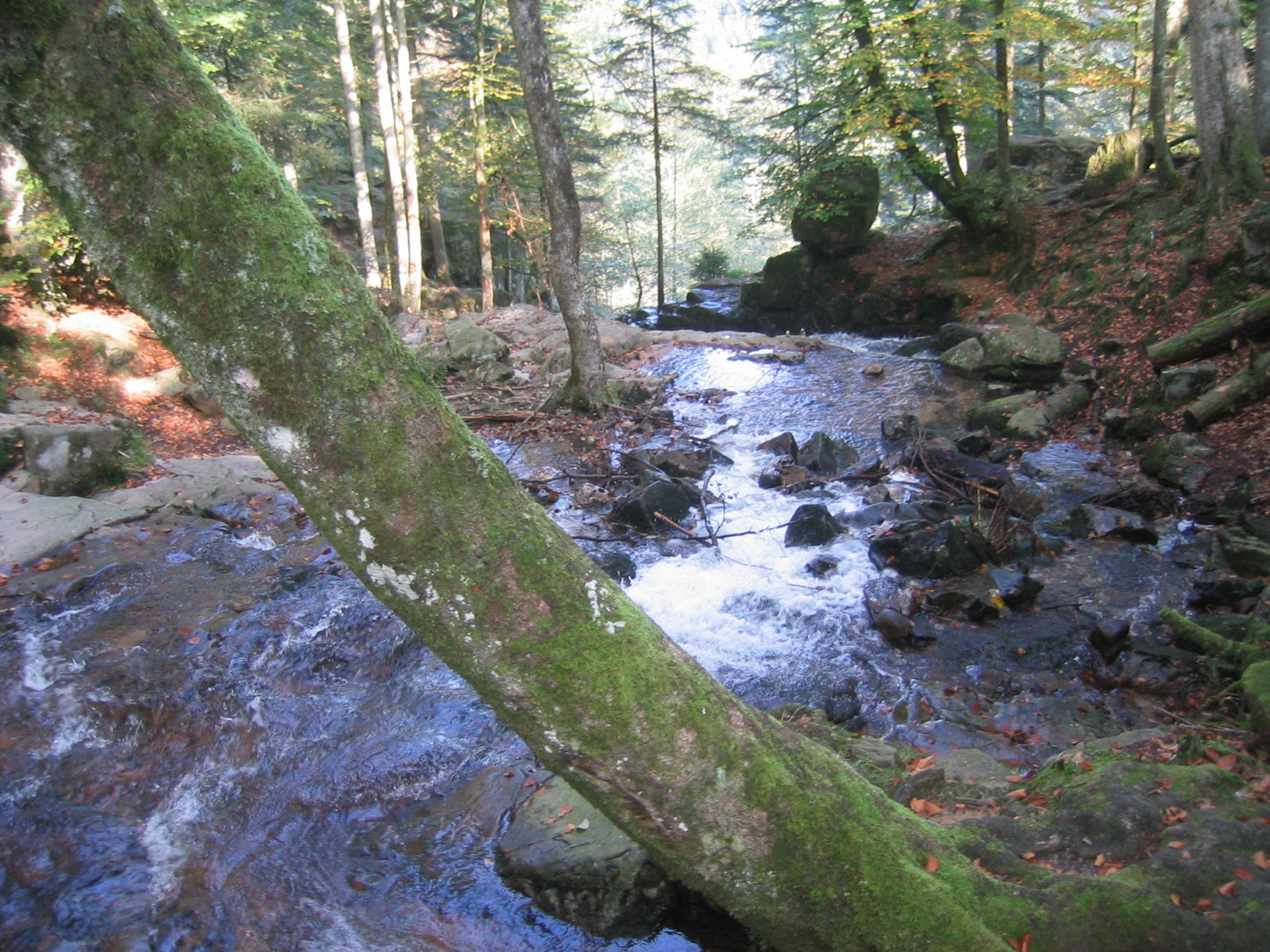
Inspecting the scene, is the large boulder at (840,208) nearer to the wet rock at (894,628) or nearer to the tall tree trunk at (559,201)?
the tall tree trunk at (559,201)

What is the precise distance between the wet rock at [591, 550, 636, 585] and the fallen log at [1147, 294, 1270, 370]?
7790 millimetres

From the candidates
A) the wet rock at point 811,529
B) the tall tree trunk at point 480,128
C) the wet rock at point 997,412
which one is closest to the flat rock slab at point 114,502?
the wet rock at point 811,529

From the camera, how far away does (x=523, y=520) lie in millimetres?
2211

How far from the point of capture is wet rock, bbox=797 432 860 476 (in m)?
10.0

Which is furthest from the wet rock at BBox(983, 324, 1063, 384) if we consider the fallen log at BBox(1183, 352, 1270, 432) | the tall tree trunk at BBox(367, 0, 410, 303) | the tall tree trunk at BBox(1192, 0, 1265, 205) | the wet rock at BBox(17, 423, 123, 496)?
the tall tree trunk at BBox(367, 0, 410, 303)

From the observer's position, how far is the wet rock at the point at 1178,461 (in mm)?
7891

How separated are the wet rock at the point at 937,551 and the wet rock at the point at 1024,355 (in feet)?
19.2

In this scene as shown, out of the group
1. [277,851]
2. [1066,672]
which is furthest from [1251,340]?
[277,851]

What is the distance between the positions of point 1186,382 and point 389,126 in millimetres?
16699

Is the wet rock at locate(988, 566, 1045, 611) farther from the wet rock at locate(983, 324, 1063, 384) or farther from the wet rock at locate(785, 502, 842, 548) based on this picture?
the wet rock at locate(983, 324, 1063, 384)

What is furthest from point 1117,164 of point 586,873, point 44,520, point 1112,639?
point 44,520

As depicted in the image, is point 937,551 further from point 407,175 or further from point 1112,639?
point 407,175

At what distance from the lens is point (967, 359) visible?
1330 centimetres

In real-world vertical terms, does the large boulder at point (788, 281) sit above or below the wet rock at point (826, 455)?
above
